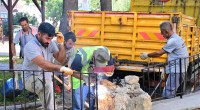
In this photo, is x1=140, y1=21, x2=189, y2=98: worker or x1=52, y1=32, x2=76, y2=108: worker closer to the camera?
x1=52, y1=32, x2=76, y2=108: worker

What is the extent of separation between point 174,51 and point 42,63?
2.81 metres

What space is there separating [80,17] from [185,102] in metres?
3.02

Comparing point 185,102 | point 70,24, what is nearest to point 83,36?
point 70,24

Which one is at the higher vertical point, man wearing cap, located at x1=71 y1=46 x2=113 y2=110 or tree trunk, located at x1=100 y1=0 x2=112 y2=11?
tree trunk, located at x1=100 y1=0 x2=112 y2=11

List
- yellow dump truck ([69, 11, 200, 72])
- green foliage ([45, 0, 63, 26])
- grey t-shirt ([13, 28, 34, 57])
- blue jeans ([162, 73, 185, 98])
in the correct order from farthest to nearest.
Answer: green foliage ([45, 0, 63, 26])
grey t-shirt ([13, 28, 34, 57])
yellow dump truck ([69, 11, 200, 72])
blue jeans ([162, 73, 185, 98])

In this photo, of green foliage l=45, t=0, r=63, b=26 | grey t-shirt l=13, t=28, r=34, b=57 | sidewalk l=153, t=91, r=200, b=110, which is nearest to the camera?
sidewalk l=153, t=91, r=200, b=110

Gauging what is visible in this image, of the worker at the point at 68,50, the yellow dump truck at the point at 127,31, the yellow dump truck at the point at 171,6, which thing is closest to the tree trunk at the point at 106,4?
the yellow dump truck at the point at 171,6

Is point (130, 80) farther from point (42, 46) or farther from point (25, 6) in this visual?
point (25, 6)

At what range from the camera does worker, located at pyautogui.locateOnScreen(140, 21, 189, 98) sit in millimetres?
5762

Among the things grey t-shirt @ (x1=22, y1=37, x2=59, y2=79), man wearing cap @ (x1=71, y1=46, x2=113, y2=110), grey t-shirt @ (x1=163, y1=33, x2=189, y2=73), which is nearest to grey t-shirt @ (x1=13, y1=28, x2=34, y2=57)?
grey t-shirt @ (x1=22, y1=37, x2=59, y2=79)

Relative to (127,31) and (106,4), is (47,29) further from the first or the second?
(106,4)

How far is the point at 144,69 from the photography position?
638 centimetres

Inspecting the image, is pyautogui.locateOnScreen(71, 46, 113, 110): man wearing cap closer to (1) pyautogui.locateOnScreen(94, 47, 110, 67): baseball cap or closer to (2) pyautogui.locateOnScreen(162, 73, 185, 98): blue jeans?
(1) pyautogui.locateOnScreen(94, 47, 110, 67): baseball cap

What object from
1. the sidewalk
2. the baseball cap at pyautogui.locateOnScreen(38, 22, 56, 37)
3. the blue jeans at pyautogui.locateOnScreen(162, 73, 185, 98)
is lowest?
the sidewalk
